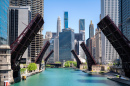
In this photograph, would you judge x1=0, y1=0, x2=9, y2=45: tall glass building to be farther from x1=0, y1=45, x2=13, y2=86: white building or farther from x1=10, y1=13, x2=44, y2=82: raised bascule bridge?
x1=0, y1=45, x2=13, y2=86: white building

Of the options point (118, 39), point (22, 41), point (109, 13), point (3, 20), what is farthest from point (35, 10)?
point (118, 39)

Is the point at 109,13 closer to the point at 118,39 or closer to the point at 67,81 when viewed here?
the point at 67,81

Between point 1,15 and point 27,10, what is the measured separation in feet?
151

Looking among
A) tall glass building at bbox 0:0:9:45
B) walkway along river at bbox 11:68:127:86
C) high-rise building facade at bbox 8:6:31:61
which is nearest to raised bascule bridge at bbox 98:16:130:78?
walkway along river at bbox 11:68:127:86

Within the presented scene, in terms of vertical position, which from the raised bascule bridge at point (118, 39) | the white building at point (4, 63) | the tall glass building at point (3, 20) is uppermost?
the tall glass building at point (3, 20)

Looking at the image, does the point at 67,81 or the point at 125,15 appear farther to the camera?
the point at 125,15

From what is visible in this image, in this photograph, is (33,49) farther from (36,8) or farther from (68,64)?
(68,64)

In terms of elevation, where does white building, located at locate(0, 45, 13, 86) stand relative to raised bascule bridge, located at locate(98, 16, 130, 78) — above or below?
below

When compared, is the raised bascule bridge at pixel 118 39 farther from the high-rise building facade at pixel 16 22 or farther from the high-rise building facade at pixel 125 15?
the high-rise building facade at pixel 16 22

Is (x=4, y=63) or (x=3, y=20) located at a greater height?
(x=3, y=20)

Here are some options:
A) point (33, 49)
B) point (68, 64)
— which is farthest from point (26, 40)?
point (68, 64)

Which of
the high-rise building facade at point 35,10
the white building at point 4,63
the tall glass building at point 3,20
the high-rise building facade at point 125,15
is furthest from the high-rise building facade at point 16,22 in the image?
the white building at point 4,63

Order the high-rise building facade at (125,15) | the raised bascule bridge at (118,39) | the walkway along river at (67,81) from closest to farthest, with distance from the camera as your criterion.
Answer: the raised bascule bridge at (118,39)
the walkway along river at (67,81)
the high-rise building facade at (125,15)

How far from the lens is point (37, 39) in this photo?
120 m
